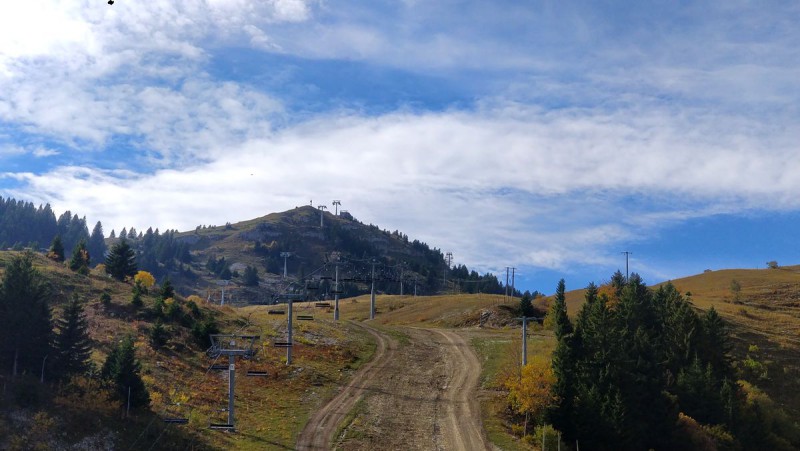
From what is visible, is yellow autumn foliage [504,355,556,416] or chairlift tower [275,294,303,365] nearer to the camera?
yellow autumn foliage [504,355,556,416]

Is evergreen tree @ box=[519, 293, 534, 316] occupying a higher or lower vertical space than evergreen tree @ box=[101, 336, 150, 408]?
higher

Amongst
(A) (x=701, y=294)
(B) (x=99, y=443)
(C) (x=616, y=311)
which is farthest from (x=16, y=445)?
(A) (x=701, y=294)

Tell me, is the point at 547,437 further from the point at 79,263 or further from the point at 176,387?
the point at 79,263

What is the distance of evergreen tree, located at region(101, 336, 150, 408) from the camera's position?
160 feet

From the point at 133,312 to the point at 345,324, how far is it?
113 ft

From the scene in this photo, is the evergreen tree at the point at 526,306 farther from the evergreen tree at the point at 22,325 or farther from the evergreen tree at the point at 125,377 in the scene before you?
the evergreen tree at the point at 22,325

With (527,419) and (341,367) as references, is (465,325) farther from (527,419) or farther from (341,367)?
(527,419)

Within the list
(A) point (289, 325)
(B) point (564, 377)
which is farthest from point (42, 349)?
(B) point (564, 377)

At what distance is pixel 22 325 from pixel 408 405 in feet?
113

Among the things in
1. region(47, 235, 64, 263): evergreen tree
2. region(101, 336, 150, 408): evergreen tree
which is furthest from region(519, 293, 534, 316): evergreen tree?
region(47, 235, 64, 263): evergreen tree

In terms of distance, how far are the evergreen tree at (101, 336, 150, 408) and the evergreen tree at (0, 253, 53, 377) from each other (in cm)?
486

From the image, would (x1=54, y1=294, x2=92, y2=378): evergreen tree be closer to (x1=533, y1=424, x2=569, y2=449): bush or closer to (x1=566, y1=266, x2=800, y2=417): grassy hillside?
(x1=533, y1=424, x2=569, y2=449): bush

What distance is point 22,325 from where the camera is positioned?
49.3m

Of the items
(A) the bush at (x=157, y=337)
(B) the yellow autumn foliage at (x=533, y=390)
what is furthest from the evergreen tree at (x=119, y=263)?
(B) the yellow autumn foliage at (x=533, y=390)
